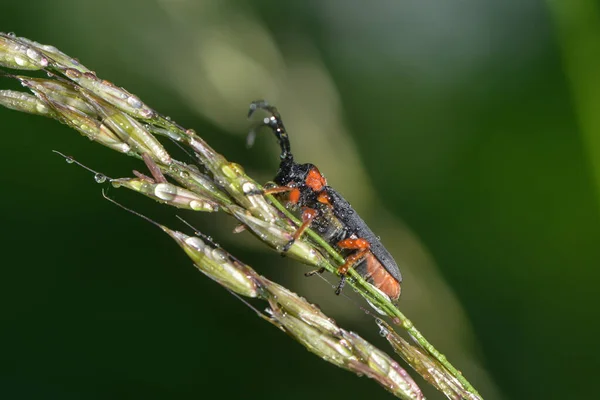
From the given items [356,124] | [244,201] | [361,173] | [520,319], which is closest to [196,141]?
[244,201]

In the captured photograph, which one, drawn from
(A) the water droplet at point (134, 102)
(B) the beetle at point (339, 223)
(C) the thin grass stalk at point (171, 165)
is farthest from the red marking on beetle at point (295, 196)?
(A) the water droplet at point (134, 102)

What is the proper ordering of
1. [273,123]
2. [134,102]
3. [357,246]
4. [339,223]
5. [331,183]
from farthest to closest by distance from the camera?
[331,183]
[339,223]
[357,246]
[273,123]
[134,102]

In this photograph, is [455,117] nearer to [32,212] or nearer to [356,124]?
[356,124]

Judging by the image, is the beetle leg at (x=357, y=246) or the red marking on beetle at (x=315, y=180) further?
the red marking on beetle at (x=315, y=180)

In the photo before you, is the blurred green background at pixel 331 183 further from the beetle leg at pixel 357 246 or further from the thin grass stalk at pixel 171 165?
the thin grass stalk at pixel 171 165

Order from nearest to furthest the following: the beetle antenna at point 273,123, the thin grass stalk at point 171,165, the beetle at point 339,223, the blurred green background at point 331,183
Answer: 1. the thin grass stalk at point 171,165
2. the beetle antenna at point 273,123
3. the blurred green background at point 331,183
4. the beetle at point 339,223

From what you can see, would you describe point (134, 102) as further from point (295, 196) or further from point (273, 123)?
point (295, 196)

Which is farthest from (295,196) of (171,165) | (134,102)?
(134,102)

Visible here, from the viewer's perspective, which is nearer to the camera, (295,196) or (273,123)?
(273,123)
